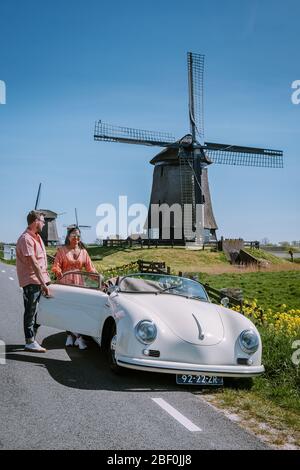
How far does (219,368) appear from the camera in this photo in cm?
594

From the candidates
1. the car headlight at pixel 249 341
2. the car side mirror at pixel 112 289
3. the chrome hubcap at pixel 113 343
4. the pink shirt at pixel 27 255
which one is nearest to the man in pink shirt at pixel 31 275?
the pink shirt at pixel 27 255

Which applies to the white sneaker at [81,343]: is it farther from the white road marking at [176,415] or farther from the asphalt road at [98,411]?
the white road marking at [176,415]

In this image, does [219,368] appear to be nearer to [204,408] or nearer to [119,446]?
[204,408]

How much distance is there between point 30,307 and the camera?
759cm

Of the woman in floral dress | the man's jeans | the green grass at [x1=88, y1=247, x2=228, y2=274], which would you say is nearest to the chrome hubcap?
the man's jeans

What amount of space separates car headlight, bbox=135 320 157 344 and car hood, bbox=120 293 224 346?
140mm

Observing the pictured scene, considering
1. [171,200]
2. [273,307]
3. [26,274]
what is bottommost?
[273,307]

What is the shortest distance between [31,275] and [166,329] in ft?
8.07

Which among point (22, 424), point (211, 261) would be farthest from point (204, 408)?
point (211, 261)

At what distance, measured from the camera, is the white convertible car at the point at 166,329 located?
5922mm

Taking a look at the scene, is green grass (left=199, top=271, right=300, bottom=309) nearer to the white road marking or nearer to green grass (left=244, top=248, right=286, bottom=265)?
the white road marking

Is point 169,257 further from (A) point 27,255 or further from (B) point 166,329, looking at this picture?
(B) point 166,329

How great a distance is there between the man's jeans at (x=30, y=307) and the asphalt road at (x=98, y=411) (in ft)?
1.16
